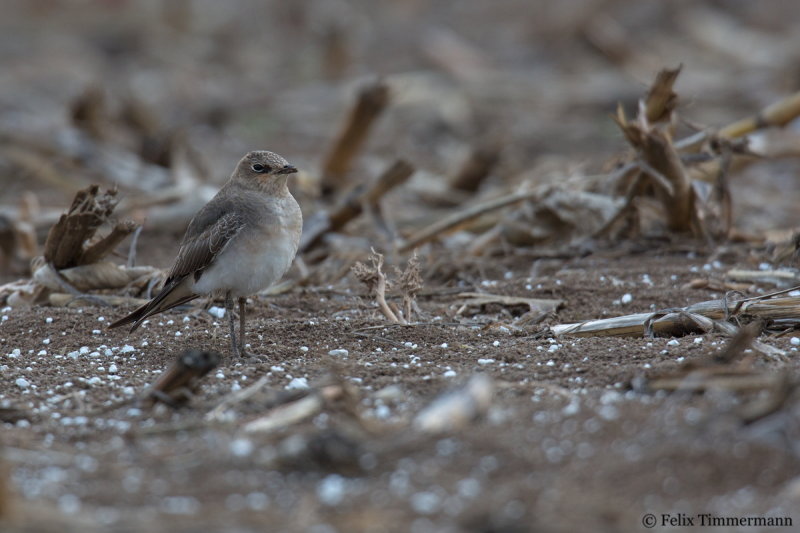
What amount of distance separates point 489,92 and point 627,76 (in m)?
2.00

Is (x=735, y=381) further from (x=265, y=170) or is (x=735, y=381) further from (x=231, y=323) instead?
(x=265, y=170)

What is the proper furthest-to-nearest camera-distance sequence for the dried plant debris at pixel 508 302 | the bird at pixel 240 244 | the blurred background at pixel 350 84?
the blurred background at pixel 350 84 < the dried plant debris at pixel 508 302 < the bird at pixel 240 244

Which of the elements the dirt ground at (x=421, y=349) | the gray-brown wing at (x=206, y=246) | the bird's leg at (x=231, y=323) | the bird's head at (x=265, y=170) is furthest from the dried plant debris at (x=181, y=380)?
the bird's head at (x=265, y=170)

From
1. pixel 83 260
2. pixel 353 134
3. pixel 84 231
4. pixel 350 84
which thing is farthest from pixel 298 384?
pixel 350 84

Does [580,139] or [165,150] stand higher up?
[165,150]

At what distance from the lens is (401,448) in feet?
12.1

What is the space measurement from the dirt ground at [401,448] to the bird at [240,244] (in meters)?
0.45

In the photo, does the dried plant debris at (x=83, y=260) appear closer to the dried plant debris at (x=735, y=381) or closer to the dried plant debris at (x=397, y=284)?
the dried plant debris at (x=397, y=284)

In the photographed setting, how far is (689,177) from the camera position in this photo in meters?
7.27

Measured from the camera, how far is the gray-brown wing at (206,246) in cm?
567

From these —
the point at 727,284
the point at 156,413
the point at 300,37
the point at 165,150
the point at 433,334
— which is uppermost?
the point at 300,37

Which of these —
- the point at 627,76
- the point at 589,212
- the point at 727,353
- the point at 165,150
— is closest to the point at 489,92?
the point at 627,76

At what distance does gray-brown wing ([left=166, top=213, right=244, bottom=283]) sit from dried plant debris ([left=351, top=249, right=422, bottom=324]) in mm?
748

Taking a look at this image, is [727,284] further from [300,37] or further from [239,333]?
[300,37]
